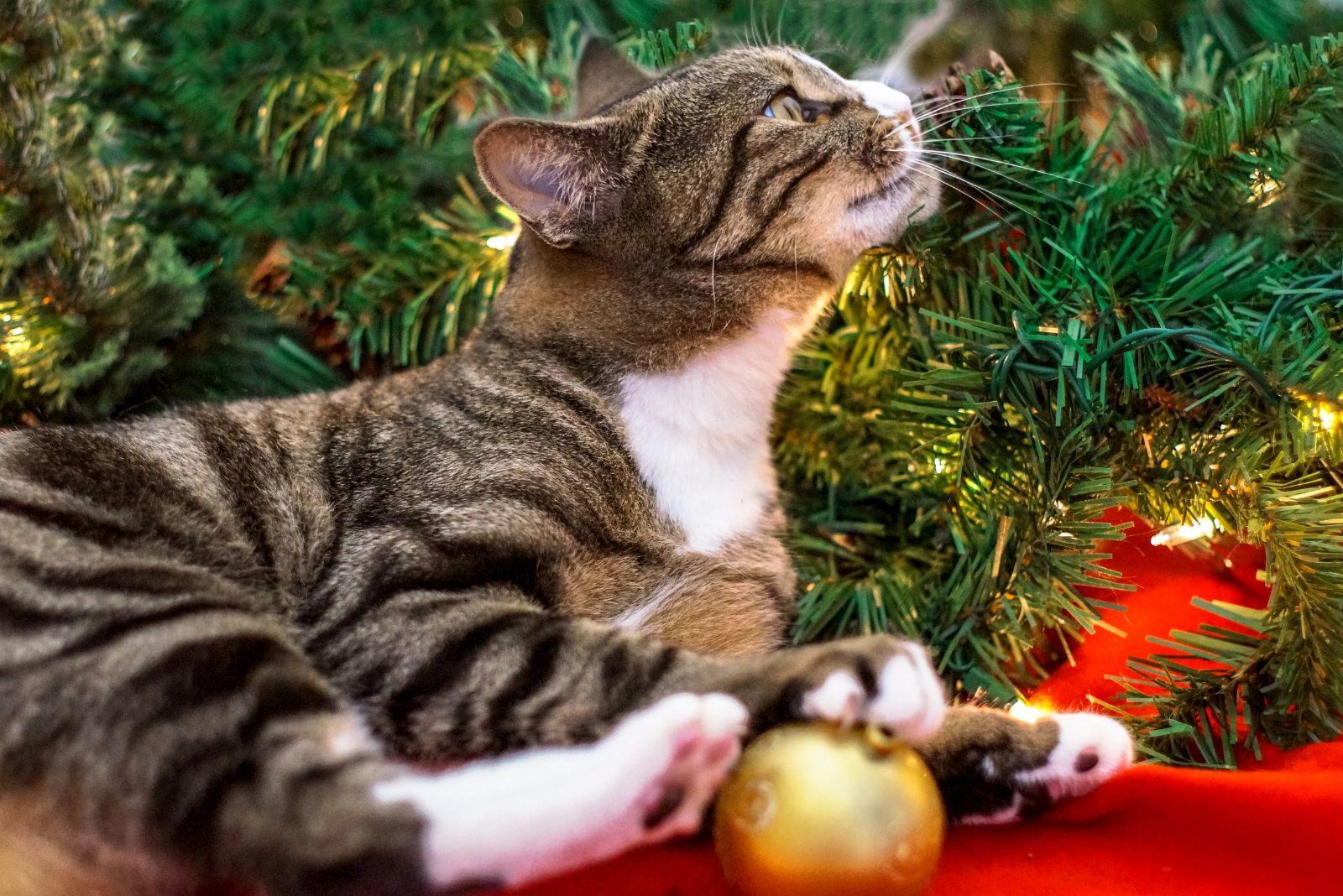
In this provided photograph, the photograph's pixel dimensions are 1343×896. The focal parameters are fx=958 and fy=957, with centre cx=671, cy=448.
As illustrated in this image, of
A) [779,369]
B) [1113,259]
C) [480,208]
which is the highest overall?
[1113,259]

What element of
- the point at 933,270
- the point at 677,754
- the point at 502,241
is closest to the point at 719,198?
the point at 933,270

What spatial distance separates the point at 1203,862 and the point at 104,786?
955mm

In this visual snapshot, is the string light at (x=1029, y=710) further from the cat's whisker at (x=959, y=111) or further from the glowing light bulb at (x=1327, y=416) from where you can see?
the cat's whisker at (x=959, y=111)

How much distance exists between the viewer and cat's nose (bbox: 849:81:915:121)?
4.32ft

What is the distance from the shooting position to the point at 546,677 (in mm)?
921

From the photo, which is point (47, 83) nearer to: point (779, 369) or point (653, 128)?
point (653, 128)

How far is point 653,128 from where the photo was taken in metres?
1.32

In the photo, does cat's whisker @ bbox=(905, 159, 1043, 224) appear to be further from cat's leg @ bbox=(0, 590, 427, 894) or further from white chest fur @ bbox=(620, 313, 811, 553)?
cat's leg @ bbox=(0, 590, 427, 894)

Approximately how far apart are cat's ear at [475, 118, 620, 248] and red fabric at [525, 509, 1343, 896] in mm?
791

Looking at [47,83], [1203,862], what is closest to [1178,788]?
[1203,862]

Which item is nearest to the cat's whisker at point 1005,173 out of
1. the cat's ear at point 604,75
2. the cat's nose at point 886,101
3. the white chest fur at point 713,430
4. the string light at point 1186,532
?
the cat's nose at point 886,101

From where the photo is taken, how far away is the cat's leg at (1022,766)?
0.97 metres

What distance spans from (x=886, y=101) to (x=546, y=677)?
93 centimetres

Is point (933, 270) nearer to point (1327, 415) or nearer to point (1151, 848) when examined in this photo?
point (1327, 415)
